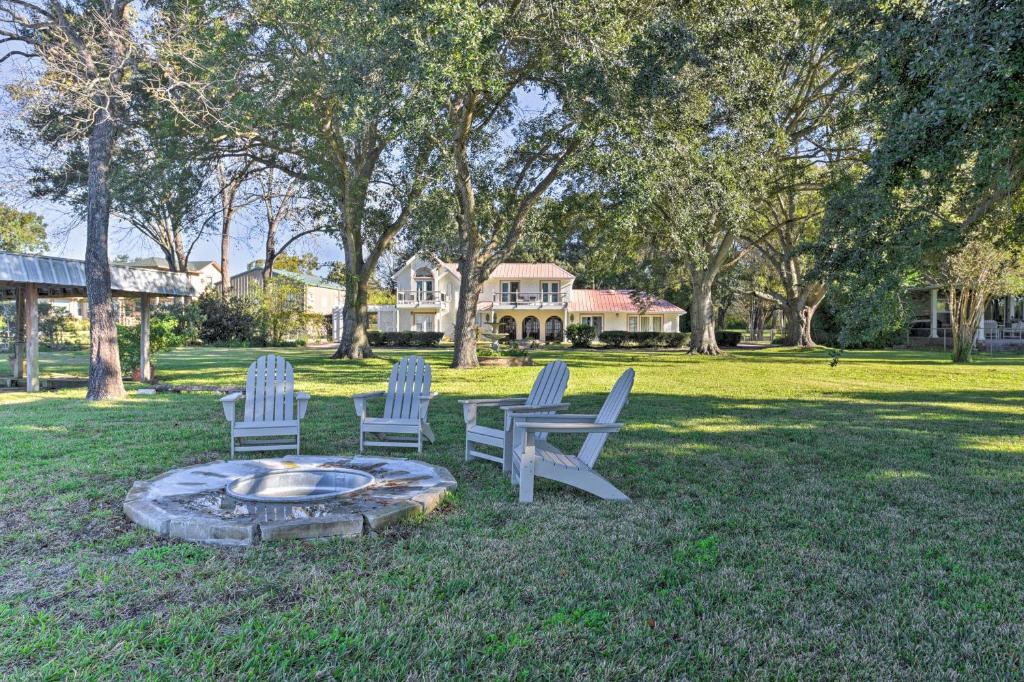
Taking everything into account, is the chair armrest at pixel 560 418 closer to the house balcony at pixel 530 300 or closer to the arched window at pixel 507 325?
the house balcony at pixel 530 300

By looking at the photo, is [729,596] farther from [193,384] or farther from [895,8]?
[193,384]

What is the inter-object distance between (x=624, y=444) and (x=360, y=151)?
576 inches

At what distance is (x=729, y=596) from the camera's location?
10.8 ft

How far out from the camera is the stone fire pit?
13.2 feet

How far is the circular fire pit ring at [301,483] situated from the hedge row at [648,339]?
34.4 metres

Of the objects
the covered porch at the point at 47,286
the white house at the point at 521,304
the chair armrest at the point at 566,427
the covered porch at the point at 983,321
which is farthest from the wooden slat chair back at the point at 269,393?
the white house at the point at 521,304

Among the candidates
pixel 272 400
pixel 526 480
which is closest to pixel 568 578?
pixel 526 480

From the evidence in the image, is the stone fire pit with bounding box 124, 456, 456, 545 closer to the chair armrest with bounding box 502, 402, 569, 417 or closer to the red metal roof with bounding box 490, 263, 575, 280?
the chair armrest with bounding box 502, 402, 569, 417

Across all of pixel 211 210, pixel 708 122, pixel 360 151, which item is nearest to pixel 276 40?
pixel 360 151

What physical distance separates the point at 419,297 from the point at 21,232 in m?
23.9

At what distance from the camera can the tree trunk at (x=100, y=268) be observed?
11.0 m

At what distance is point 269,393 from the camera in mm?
7012

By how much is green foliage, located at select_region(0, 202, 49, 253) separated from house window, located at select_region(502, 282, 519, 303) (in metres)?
27.5

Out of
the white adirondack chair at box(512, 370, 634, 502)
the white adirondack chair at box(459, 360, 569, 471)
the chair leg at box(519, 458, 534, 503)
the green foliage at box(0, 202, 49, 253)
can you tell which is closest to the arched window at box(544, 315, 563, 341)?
the green foliage at box(0, 202, 49, 253)
